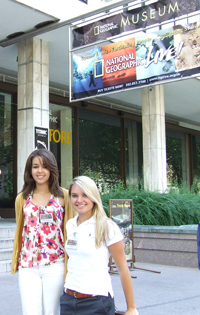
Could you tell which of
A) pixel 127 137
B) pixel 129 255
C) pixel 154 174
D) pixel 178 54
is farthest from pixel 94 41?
pixel 127 137

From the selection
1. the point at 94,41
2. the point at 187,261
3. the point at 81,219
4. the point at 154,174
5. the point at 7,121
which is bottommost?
the point at 187,261

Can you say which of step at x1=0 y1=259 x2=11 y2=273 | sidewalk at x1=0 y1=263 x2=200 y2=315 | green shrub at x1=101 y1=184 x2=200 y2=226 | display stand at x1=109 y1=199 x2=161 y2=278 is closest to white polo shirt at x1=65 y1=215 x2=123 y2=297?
sidewalk at x1=0 y1=263 x2=200 y2=315

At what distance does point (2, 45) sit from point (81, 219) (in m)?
10.7

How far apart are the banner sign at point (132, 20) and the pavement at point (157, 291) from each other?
17.8 ft

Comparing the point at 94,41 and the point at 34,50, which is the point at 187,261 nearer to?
the point at 94,41

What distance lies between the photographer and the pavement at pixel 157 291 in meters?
5.13

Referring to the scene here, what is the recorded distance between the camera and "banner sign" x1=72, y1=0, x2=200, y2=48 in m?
9.05

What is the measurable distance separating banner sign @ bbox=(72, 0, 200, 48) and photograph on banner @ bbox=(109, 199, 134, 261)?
438 centimetres

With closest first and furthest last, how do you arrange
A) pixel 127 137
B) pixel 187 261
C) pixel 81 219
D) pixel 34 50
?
1. pixel 81 219
2. pixel 187 261
3. pixel 34 50
4. pixel 127 137

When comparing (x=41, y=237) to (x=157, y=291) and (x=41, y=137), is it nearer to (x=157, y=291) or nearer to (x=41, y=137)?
(x=157, y=291)

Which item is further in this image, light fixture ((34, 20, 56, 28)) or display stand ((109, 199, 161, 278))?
light fixture ((34, 20, 56, 28))

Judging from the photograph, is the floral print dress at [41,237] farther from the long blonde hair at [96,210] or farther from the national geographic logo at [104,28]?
the national geographic logo at [104,28]

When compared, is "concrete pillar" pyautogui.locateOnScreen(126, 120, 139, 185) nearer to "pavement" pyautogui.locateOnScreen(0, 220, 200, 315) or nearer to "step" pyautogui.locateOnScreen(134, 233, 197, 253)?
"step" pyautogui.locateOnScreen(134, 233, 197, 253)

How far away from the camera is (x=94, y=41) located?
10.4 m
